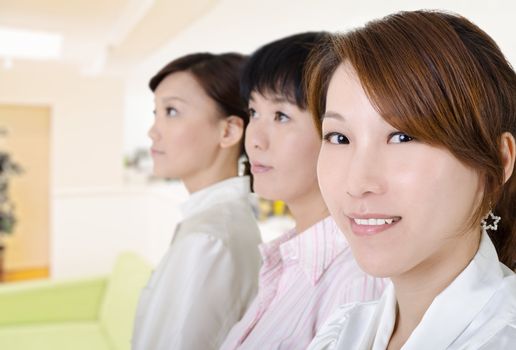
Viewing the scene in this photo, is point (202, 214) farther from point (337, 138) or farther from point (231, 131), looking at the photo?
point (337, 138)

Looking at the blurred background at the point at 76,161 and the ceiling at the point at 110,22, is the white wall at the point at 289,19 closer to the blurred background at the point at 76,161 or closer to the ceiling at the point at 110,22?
the blurred background at the point at 76,161

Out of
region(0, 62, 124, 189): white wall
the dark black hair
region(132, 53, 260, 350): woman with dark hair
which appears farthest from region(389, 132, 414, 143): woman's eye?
region(0, 62, 124, 189): white wall

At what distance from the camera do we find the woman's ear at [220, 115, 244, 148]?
1.43 m

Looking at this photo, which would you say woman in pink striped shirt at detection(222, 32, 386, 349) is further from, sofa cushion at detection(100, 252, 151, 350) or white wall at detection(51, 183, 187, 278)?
white wall at detection(51, 183, 187, 278)

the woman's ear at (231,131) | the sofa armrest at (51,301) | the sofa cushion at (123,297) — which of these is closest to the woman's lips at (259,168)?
the woman's ear at (231,131)

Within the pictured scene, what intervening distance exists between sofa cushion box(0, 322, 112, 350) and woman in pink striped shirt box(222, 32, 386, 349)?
1736 mm

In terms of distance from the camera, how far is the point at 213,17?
130 inches

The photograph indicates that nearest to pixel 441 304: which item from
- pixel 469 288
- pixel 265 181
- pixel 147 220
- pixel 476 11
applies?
pixel 469 288

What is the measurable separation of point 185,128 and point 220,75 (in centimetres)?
19

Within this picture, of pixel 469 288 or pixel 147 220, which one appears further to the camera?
pixel 147 220

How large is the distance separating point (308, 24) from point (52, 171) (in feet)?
10.9

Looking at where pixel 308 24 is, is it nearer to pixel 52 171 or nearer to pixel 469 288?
pixel 469 288

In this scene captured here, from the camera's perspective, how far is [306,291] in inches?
39.3

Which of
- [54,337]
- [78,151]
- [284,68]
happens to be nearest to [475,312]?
[284,68]
